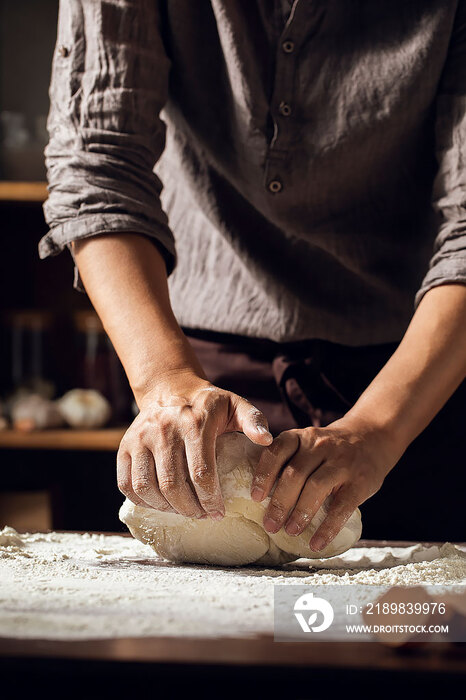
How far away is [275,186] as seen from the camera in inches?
37.7

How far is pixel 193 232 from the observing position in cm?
105

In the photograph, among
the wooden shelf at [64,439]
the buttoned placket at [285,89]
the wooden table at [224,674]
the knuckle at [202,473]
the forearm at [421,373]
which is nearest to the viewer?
the wooden table at [224,674]

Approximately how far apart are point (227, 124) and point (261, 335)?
26 cm

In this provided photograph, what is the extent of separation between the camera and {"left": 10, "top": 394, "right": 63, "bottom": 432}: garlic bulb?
5.53 ft

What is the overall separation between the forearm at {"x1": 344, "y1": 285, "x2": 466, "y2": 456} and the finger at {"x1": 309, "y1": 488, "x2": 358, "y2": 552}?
7cm

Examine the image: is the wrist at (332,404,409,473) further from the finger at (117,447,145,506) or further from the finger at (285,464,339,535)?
the finger at (117,447,145,506)

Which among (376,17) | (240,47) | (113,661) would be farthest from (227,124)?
(113,661)

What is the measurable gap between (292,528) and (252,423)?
0.10 m

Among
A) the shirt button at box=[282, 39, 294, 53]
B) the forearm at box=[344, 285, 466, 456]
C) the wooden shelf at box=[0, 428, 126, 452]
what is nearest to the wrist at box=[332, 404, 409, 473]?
the forearm at box=[344, 285, 466, 456]

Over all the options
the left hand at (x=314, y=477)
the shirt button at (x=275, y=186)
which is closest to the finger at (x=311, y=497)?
the left hand at (x=314, y=477)

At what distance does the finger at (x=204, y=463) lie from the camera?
0.69 m

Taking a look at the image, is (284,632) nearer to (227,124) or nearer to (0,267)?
(227,124)

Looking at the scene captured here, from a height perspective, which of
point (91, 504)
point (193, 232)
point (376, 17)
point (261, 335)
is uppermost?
point (376, 17)

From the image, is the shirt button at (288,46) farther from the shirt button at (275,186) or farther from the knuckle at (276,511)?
the knuckle at (276,511)
